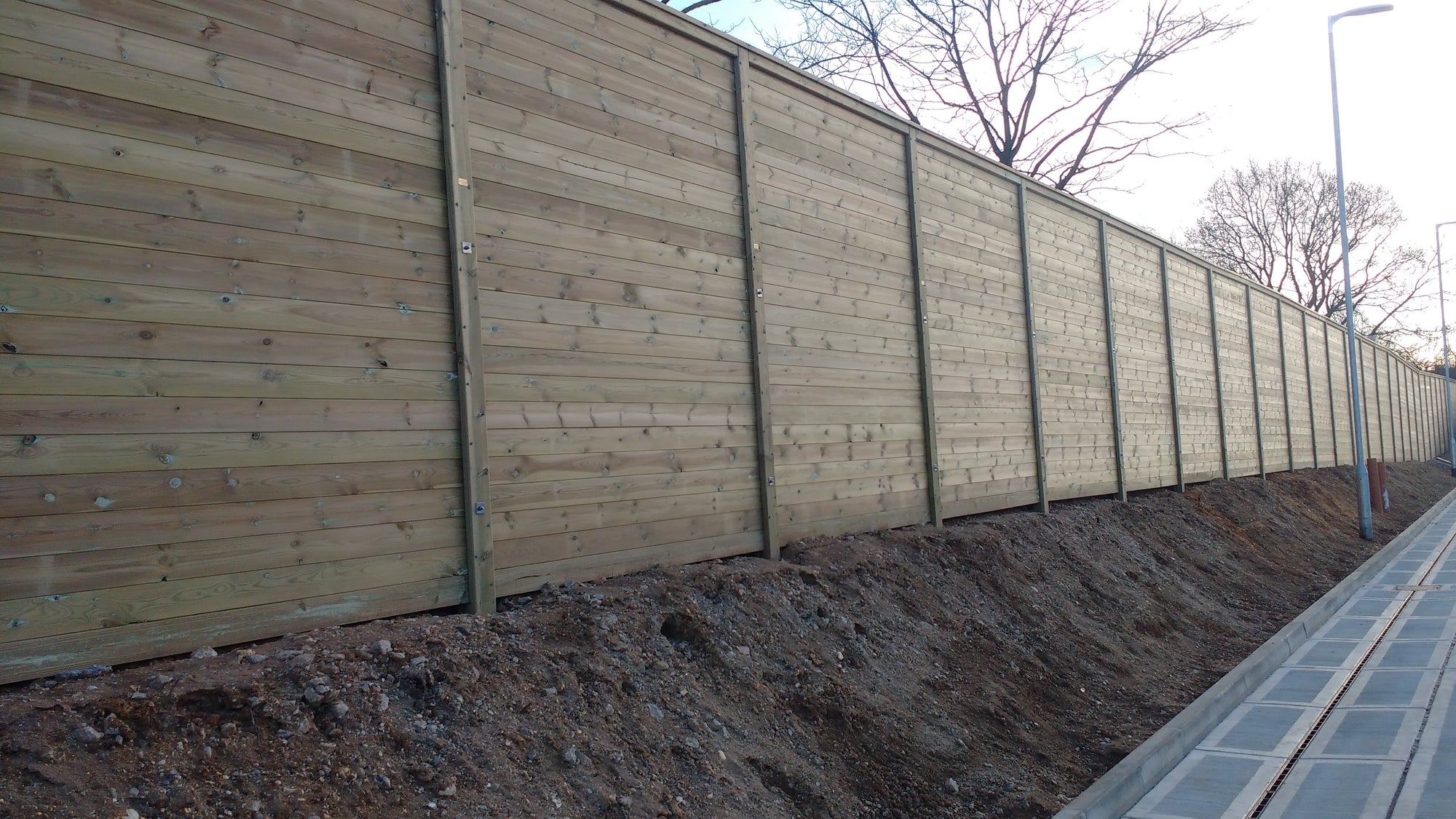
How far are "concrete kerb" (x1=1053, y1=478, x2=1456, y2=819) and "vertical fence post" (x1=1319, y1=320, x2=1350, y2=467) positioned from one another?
16.8 metres

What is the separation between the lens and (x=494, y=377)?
469 centimetres

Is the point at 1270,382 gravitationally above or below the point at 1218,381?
above

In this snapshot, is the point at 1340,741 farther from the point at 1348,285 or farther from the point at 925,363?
the point at 1348,285

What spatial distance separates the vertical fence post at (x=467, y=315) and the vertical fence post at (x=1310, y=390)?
22.8 meters

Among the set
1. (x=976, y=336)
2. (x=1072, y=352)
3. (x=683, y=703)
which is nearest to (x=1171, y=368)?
(x=1072, y=352)

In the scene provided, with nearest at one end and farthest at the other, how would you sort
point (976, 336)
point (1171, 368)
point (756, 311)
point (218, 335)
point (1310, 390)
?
point (218, 335) < point (756, 311) < point (976, 336) < point (1171, 368) < point (1310, 390)

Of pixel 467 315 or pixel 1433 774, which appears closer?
pixel 467 315

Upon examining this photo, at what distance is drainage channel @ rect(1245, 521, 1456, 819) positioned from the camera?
4957mm

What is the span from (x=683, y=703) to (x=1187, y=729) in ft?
11.5

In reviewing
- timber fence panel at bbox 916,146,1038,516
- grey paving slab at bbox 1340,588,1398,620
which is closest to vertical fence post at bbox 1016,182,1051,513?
timber fence panel at bbox 916,146,1038,516

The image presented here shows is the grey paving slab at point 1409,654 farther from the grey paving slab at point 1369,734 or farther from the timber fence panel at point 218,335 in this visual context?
the timber fence panel at point 218,335

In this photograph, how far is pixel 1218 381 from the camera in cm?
1630

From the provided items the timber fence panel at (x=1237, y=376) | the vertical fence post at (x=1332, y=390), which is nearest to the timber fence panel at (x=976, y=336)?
the timber fence panel at (x=1237, y=376)

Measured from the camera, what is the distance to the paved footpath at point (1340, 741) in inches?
190
